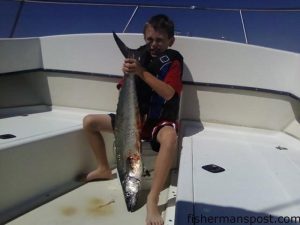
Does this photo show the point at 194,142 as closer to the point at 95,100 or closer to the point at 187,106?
the point at 187,106

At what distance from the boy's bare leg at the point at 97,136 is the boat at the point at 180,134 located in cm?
8

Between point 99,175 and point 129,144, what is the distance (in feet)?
2.79

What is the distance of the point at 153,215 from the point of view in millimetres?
2301

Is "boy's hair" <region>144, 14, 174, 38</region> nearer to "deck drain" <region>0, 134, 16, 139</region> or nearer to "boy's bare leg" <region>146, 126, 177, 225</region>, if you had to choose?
"boy's bare leg" <region>146, 126, 177, 225</region>

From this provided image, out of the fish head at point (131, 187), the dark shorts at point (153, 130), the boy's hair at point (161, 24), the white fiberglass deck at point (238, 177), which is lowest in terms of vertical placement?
the fish head at point (131, 187)

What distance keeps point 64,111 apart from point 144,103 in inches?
50.0

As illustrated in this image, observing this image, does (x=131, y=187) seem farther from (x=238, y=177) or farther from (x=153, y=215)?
(x=238, y=177)

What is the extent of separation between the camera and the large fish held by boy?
2328 mm

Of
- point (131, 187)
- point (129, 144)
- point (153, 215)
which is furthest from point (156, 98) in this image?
point (153, 215)

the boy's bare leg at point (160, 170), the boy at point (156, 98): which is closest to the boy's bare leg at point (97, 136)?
the boy at point (156, 98)

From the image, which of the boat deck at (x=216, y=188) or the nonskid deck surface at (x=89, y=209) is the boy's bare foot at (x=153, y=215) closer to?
the boat deck at (x=216, y=188)

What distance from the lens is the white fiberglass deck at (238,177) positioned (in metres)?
1.71

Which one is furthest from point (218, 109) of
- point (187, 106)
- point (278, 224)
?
point (278, 224)

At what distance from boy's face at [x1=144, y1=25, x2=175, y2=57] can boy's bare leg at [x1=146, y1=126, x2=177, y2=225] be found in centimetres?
70
